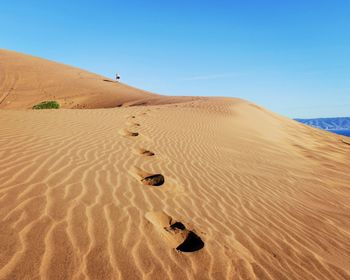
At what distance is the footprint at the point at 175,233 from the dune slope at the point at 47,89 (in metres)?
22.9

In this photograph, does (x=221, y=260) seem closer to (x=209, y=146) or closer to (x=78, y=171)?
(x=78, y=171)

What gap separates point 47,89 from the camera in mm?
29297

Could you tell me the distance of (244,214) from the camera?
4414 mm

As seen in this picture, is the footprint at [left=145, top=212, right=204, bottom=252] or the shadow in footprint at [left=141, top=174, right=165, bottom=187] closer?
the footprint at [left=145, top=212, right=204, bottom=252]

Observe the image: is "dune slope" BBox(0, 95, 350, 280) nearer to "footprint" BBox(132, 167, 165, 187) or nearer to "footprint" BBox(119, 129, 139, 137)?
"footprint" BBox(132, 167, 165, 187)

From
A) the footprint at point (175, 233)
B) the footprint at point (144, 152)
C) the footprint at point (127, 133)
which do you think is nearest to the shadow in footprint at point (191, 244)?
the footprint at point (175, 233)

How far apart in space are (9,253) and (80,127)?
6585mm

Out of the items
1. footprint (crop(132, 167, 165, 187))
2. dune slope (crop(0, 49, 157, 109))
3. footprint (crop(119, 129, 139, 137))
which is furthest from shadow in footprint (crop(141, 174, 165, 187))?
dune slope (crop(0, 49, 157, 109))

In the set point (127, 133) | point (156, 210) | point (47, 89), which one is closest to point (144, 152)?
point (127, 133)

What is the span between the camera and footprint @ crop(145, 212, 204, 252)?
323 centimetres

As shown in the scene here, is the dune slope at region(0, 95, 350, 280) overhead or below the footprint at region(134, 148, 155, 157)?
overhead

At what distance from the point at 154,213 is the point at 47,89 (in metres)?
28.4

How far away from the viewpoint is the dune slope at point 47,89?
85.6 feet

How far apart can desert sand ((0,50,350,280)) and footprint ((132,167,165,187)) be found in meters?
0.02
